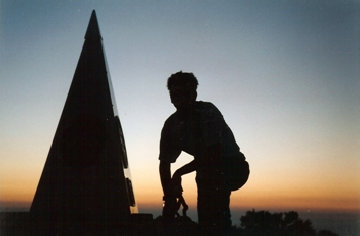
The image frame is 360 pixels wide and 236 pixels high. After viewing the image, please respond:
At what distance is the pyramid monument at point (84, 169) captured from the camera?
383 centimetres

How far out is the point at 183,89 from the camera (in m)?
2.45

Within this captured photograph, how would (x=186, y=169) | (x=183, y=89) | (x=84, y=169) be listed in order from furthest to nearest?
(x=84, y=169) → (x=183, y=89) → (x=186, y=169)

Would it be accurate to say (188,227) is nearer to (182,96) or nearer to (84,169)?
(182,96)

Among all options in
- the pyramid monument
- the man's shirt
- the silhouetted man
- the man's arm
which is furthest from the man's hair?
the pyramid monument

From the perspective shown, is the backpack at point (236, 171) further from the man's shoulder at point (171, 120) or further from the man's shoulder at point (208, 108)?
the man's shoulder at point (171, 120)

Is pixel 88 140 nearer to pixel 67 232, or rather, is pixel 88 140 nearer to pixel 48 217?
pixel 48 217

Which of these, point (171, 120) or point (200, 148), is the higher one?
point (171, 120)

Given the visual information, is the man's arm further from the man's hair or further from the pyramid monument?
the pyramid monument

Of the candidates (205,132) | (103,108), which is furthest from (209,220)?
(103,108)

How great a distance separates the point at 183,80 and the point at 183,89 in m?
0.07

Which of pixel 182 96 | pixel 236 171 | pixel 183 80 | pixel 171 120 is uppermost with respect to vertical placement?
pixel 183 80

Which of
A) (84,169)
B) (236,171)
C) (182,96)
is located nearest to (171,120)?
(182,96)

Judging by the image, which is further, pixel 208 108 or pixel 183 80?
pixel 183 80

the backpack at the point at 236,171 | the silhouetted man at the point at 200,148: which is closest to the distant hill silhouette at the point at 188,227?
the silhouetted man at the point at 200,148
